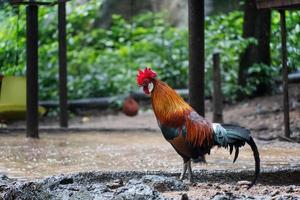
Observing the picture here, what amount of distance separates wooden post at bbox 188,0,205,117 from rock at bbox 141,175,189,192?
2093mm

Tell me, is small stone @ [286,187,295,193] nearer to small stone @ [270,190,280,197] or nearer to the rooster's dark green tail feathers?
small stone @ [270,190,280,197]

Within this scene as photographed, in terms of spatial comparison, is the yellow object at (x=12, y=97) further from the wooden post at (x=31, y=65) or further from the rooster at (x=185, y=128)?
the rooster at (x=185, y=128)

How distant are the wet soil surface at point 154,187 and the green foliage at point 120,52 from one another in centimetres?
704

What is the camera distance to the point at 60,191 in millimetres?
5395

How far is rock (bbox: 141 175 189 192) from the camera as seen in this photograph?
5.70m

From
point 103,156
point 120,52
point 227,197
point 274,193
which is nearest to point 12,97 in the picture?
point 103,156

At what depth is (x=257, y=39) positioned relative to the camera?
14.9 metres

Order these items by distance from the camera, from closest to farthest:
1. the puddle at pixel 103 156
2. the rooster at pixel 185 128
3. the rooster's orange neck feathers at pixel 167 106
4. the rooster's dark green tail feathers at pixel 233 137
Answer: the rooster's dark green tail feathers at pixel 233 137 → the rooster at pixel 185 128 → the rooster's orange neck feathers at pixel 167 106 → the puddle at pixel 103 156

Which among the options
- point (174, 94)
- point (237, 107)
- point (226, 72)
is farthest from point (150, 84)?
point (226, 72)

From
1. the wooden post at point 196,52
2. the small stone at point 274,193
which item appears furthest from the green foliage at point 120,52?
the small stone at point 274,193

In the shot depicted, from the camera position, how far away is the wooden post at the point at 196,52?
7.79m

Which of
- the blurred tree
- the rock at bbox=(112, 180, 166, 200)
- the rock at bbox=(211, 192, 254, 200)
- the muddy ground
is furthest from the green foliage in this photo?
the rock at bbox=(112, 180, 166, 200)

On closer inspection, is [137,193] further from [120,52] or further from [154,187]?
[120,52]

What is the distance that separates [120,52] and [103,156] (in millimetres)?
10311
